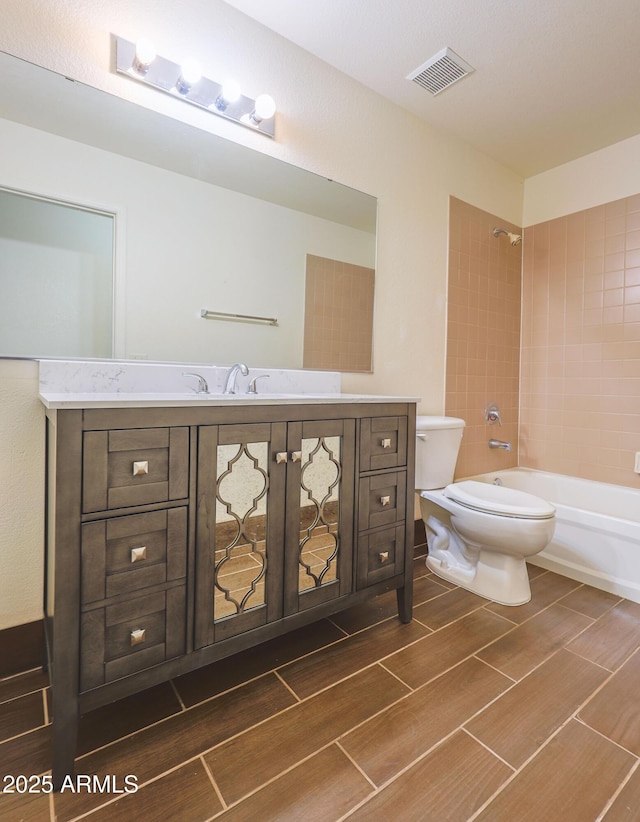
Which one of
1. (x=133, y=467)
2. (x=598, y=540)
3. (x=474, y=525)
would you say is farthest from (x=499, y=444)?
(x=133, y=467)

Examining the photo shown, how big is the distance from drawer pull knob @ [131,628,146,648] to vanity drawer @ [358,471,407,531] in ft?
2.42

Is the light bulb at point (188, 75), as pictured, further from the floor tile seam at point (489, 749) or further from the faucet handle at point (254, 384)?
the floor tile seam at point (489, 749)

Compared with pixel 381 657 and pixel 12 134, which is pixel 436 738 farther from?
pixel 12 134

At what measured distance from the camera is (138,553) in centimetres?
105

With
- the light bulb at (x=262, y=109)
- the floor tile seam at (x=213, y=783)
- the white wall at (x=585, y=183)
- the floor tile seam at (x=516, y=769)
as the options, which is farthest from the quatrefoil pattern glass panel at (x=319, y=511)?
the white wall at (x=585, y=183)

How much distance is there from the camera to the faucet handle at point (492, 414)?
2.74 m

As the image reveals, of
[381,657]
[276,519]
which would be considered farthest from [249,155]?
[381,657]

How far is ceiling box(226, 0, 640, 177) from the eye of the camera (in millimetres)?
1651

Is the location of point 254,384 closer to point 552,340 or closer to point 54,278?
point 54,278

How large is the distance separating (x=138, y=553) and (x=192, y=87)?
5.22ft

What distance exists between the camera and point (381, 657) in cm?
146

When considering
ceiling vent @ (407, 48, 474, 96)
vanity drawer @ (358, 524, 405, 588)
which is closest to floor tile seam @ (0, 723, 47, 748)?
vanity drawer @ (358, 524, 405, 588)

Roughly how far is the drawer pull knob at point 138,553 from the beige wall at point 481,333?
1.91 meters

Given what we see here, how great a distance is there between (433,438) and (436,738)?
1.21 metres
